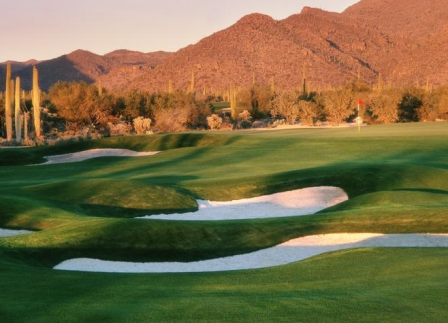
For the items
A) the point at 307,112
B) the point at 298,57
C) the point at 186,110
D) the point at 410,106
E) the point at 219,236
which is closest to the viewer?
the point at 219,236

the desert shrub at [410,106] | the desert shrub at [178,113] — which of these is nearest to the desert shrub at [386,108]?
the desert shrub at [410,106]

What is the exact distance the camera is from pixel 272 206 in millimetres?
23797

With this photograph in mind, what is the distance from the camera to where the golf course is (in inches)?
339

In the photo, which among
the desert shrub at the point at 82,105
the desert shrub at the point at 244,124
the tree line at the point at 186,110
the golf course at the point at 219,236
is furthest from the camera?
the desert shrub at the point at 244,124

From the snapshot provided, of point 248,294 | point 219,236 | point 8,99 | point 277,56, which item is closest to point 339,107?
point 8,99

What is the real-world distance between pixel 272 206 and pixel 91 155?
61.3 feet

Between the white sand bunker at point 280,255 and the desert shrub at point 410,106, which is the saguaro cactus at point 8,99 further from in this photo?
the white sand bunker at point 280,255

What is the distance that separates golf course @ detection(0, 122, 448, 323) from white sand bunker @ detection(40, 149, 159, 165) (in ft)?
4.57

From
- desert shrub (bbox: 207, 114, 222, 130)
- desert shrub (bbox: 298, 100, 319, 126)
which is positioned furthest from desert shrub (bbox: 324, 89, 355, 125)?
desert shrub (bbox: 207, 114, 222, 130)

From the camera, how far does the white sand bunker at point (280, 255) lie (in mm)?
14633

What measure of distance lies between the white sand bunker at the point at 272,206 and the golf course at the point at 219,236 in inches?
18.7

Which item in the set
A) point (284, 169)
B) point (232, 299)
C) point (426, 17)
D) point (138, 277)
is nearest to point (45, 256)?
point (138, 277)

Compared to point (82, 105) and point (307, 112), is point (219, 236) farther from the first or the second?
point (307, 112)

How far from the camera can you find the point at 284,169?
100 feet
